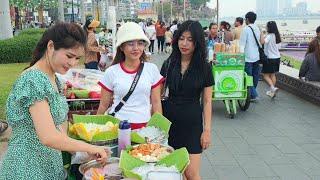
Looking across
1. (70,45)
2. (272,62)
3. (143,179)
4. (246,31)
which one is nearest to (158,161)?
(143,179)

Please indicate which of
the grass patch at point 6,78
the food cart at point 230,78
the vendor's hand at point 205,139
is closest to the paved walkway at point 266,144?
the food cart at point 230,78

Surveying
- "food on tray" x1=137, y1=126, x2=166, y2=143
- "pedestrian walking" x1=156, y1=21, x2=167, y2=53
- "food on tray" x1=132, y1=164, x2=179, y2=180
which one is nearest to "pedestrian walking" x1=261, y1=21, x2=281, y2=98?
"food on tray" x1=137, y1=126, x2=166, y2=143

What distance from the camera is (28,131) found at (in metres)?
2.06

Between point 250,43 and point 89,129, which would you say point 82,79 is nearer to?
point 89,129

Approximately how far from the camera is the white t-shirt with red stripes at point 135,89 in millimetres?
3055

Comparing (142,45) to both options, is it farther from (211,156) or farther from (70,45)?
(211,156)

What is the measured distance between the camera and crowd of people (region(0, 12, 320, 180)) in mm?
2000

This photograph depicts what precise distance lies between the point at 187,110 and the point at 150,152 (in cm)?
90

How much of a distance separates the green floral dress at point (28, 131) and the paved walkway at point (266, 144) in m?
2.87

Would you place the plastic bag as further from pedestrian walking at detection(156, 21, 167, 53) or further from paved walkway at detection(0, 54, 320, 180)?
pedestrian walking at detection(156, 21, 167, 53)

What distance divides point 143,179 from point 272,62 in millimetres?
7344

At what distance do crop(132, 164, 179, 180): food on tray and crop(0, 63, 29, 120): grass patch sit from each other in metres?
5.77

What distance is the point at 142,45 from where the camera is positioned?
10.1 ft

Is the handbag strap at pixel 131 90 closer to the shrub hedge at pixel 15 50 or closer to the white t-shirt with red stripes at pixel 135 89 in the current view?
the white t-shirt with red stripes at pixel 135 89
